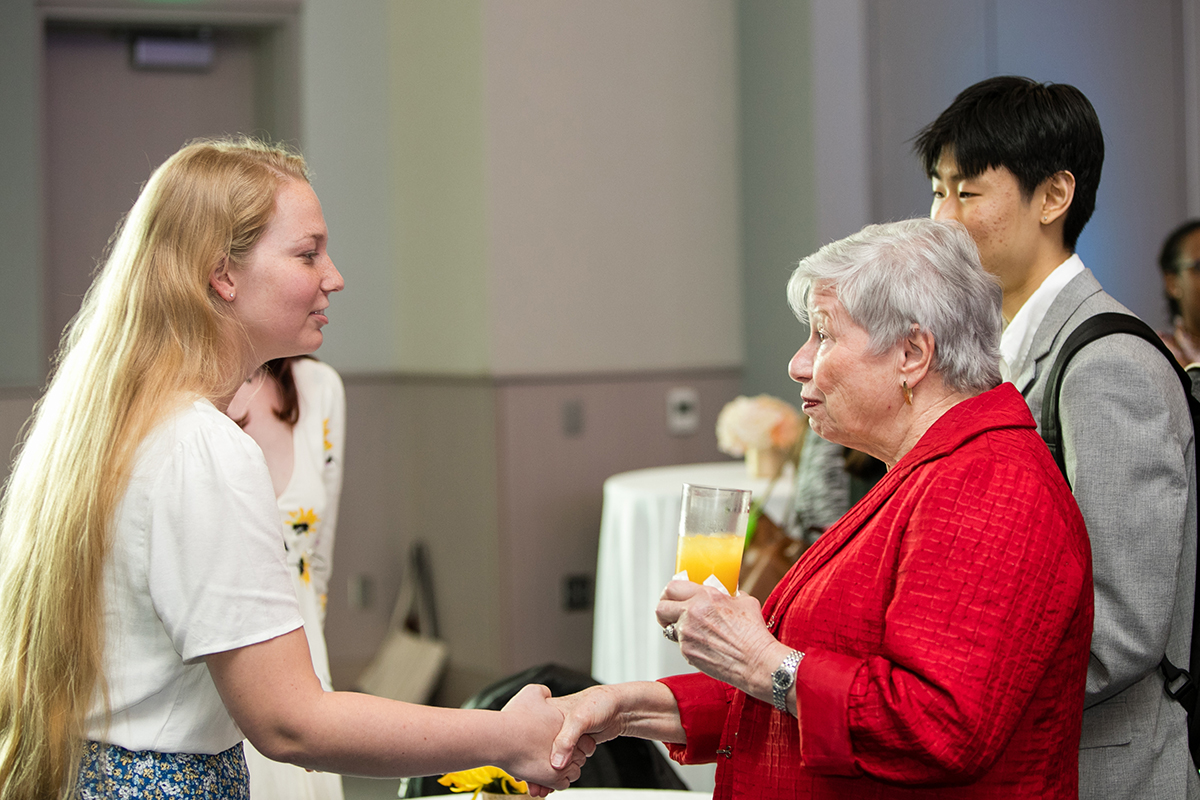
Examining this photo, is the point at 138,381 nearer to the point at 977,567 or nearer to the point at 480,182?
the point at 977,567

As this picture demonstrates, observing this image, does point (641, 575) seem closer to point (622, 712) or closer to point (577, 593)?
point (577, 593)

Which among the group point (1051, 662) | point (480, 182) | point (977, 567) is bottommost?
point (1051, 662)

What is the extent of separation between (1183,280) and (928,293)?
2.79 meters

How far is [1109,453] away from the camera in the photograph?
4.84 feet

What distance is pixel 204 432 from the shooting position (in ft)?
3.79

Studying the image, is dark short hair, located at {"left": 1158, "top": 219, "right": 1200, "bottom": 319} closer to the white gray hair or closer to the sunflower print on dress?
the white gray hair

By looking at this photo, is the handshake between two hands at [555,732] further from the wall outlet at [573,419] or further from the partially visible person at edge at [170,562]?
the wall outlet at [573,419]

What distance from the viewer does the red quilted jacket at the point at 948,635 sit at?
1.16 metres

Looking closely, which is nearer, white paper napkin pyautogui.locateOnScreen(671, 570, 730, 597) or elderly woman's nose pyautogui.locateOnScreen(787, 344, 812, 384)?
white paper napkin pyautogui.locateOnScreen(671, 570, 730, 597)

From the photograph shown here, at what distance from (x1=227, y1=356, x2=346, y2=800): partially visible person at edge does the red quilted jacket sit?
105cm

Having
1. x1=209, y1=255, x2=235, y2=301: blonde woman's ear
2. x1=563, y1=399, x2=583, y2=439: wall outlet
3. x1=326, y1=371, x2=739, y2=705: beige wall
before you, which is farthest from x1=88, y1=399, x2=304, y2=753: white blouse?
x1=563, y1=399, x2=583, y2=439: wall outlet

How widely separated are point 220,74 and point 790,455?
3.55 metres

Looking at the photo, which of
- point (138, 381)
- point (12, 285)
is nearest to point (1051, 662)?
point (138, 381)

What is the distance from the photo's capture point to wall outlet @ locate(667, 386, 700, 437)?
5133 mm
